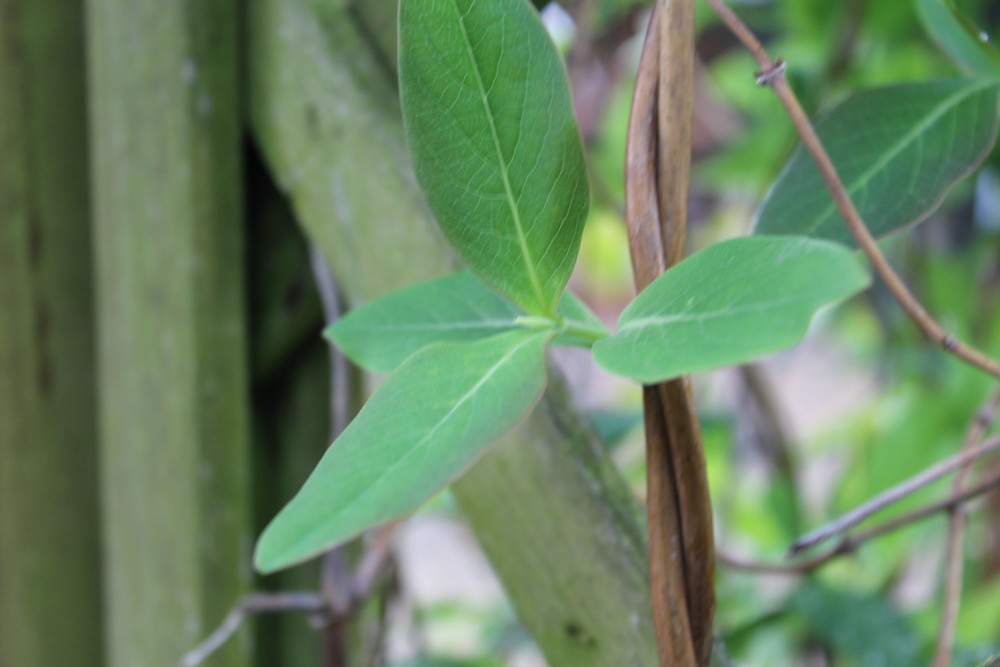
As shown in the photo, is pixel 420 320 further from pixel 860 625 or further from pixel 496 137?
pixel 860 625

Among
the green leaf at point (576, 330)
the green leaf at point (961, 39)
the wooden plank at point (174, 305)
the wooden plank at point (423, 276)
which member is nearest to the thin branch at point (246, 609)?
the wooden plank at point (174, 305)

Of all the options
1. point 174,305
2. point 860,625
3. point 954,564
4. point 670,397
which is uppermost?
point 174,305

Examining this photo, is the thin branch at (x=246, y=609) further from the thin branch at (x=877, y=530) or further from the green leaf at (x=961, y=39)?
the green leaf at (x=961, y=39)

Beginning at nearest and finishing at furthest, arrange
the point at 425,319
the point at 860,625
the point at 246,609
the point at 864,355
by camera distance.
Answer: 1. the point at 425,319
2. the point at 246,609
3. the point at 860,625
4. the point at 864,355

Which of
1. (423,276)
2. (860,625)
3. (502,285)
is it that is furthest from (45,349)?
(860,625)

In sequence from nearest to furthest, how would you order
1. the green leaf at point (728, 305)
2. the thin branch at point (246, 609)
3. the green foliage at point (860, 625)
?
1. the green leaf at point (728, 305)
2. the thin branch at point (246, 609)
3. the green foliage at point (860, 625)

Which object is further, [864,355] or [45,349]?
[864,355]

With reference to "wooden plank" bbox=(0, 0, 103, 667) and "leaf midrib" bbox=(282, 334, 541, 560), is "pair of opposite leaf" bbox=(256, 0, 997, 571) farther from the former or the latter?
"wooden plank" bbox=(0, 0, 103, 667)
